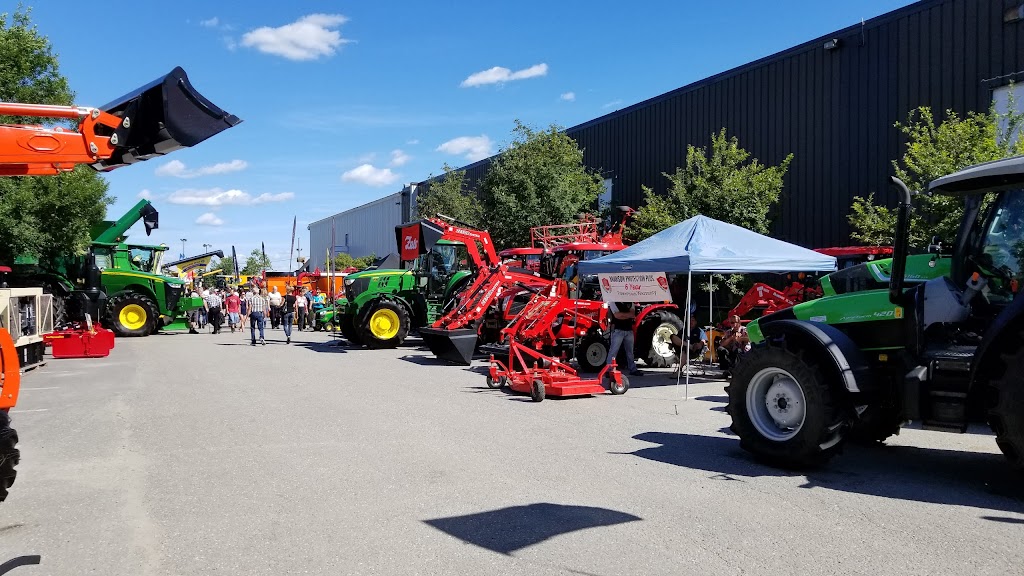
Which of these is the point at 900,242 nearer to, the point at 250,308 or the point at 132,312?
the point at 250,308

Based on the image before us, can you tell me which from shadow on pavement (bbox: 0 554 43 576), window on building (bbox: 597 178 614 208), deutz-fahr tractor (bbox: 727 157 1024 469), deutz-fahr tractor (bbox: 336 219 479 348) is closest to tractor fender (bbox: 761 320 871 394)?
deutz-fahr tractor (bbox: 727 157 1024 469)

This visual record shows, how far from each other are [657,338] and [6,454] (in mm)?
10497

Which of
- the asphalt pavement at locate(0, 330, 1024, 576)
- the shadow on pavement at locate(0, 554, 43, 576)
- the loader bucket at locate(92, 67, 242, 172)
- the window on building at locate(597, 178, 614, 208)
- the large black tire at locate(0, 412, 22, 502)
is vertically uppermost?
the window on building at locate(597, 178, 614, 208)

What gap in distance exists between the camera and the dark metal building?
1477 centimetres

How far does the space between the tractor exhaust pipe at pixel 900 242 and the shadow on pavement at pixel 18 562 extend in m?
5.77

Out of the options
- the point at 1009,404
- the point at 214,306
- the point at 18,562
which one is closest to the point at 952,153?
the point at 1009,404

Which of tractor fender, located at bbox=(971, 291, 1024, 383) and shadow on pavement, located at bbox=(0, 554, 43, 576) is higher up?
tractor fender, located at bbox=(971, 291, 1024, 383)

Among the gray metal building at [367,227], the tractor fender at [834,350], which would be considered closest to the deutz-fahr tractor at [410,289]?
the tractor fender at [834,350]

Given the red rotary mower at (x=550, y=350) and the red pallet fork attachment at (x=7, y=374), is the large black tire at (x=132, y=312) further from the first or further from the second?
the red pallet fork attachment at (x=7, y=374)

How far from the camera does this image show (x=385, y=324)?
16.8 meters

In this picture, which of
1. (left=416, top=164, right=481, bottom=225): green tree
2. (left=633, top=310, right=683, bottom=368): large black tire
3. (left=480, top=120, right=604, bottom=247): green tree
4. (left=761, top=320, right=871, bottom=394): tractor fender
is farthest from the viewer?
(left=416, top=164, right=481, bottom=225): green tree

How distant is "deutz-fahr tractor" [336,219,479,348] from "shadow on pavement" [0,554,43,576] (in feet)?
40.9

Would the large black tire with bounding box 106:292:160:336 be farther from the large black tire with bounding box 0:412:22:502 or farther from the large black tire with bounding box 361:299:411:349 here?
the large black tire with bounding box 0:412:22:502

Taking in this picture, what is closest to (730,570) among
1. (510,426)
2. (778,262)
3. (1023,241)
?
(1023,241)
